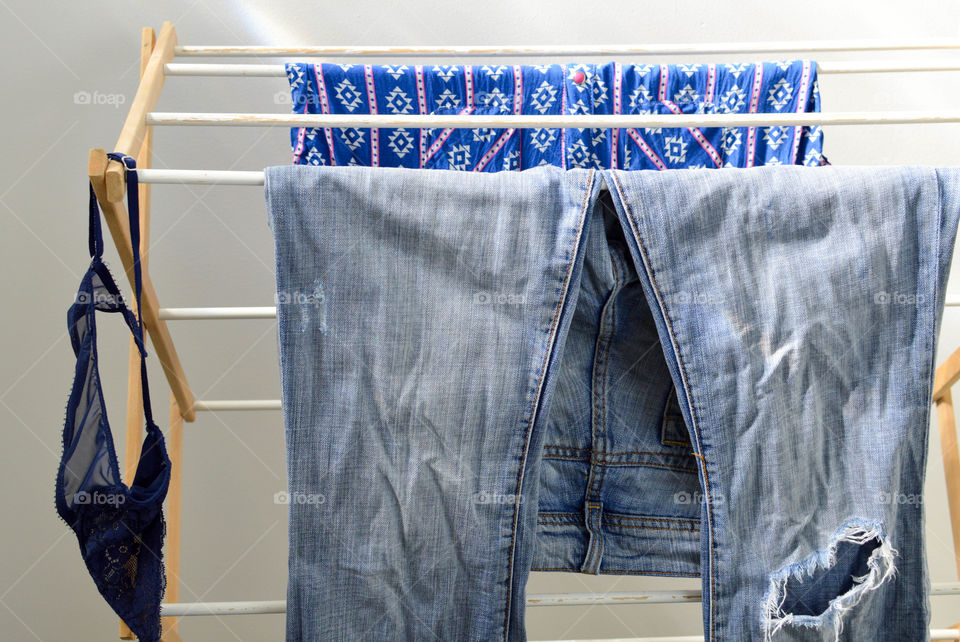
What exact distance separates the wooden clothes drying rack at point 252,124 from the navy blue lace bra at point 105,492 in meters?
0.05

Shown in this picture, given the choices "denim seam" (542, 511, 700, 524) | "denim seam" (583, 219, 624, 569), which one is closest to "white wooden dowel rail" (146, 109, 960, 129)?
"denim seam" (583, 219, 624, 569)

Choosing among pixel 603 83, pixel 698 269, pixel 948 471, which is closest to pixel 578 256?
pixel 698 269

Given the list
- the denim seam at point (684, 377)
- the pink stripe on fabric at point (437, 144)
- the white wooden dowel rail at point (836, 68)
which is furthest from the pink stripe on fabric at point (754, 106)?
the pink stripe on fabric at point (437, 144)

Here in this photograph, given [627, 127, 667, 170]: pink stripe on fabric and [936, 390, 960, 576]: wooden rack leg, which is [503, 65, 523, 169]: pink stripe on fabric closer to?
[627, 127, 667, 170]: pink stripe on fabric

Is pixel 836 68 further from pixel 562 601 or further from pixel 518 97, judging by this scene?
pixel 562 601

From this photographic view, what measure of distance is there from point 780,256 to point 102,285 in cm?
78

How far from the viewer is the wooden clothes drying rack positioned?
36.8 inches

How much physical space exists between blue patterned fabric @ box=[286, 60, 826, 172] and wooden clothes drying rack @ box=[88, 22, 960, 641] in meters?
0.09

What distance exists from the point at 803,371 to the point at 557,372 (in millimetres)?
280

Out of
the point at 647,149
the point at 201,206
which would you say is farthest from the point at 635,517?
the point at 201,206

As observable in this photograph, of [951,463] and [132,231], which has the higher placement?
[132,231]

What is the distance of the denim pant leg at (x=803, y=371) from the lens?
0.92 metres

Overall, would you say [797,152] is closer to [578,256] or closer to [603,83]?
[603,83]

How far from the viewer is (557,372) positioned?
938 millimetres
